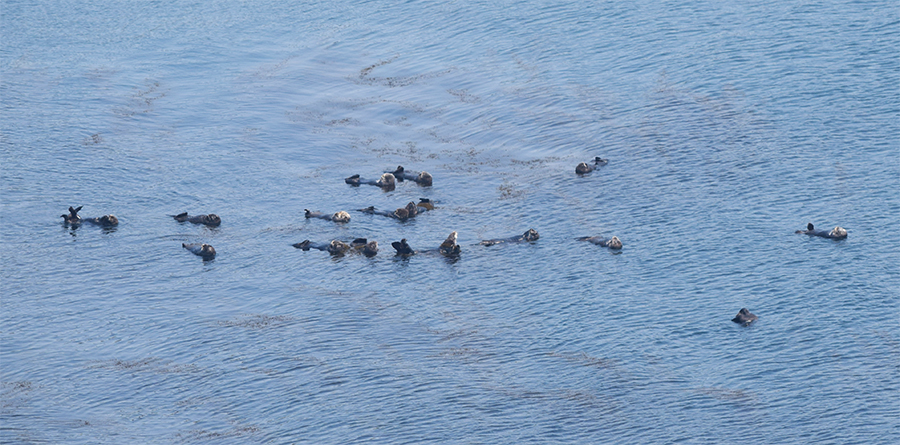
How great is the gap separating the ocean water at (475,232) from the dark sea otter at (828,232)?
1.34ft

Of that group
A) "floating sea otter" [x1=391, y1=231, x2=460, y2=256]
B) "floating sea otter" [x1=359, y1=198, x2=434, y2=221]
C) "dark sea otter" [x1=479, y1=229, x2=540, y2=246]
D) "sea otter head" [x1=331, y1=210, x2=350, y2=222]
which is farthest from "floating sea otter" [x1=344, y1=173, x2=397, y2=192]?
A: "dark sea otter" [x1=479, y1=229, x2=540, y2=246]

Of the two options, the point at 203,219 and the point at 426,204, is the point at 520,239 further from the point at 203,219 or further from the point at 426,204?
the point at 203,219

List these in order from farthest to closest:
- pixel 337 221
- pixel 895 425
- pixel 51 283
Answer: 1. pixel 337 221
2. pixel 51 283
3. pixel 895 425

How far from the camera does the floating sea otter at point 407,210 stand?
58031 mm

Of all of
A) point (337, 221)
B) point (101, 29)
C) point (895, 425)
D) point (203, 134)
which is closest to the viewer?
point (895, 425)

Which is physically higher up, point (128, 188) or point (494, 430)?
point (128, 188)

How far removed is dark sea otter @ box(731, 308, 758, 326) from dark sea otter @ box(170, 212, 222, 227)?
28.7m

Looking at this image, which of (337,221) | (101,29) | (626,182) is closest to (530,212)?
(626,182)

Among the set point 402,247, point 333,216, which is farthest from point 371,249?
point 333,216

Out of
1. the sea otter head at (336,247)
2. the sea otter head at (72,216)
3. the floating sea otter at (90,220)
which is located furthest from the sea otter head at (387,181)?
the sea otter head at (72,216)

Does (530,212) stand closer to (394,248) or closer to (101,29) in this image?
(394,248)

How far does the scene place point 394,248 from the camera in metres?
54.1

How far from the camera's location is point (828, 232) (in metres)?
52.1

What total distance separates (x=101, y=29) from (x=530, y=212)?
203 feet
